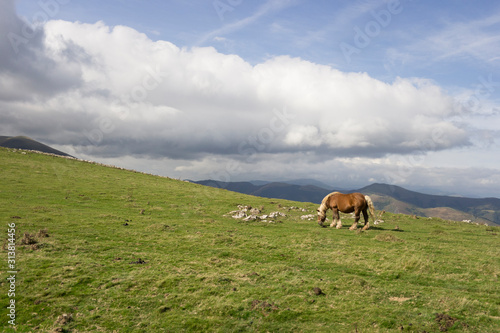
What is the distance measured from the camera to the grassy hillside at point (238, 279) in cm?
918

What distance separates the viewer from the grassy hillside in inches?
361

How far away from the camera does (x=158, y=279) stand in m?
12.0

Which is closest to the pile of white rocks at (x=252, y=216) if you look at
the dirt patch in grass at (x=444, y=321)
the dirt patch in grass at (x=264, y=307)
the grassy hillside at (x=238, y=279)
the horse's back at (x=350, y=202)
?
the grassy hillside at (x=238, y=279)

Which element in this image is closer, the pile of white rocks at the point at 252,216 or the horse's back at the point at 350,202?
the horse's back at the point at 350,202

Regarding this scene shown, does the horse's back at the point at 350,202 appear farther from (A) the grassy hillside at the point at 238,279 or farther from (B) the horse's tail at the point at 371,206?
(A) the grassy hillside at the point at 238,279

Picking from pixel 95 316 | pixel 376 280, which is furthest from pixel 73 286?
pixel 376 280

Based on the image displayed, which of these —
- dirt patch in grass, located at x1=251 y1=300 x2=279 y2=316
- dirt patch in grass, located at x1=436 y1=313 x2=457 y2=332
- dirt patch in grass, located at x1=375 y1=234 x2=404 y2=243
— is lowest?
dirt patch in grass, located at x1=251 y1=300 x2=279 y2=316

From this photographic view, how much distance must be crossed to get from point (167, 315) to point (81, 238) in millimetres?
12062

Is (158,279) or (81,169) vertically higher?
(81,169)

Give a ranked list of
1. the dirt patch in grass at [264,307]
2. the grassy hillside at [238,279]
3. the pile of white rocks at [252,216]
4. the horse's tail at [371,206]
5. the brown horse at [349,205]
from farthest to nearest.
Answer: the pile of white rocks at [252,216], the brown horse at [349,205], the horse's tail at [371,206], the dirt patch in grass at [264,307], the grassy hillside at [238,279]

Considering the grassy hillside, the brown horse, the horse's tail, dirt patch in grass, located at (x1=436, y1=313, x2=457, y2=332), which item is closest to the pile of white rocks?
the grassy hillside

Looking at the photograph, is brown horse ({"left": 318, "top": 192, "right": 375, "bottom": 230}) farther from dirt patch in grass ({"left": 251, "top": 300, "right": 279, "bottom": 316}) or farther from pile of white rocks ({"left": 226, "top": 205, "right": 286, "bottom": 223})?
dirt patch in grass ({"left": 251, "top": 300, "right": 279, "bottom": 316})

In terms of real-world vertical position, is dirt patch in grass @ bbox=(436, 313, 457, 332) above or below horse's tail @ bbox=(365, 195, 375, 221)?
below

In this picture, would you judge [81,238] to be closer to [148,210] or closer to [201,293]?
[201,293]
